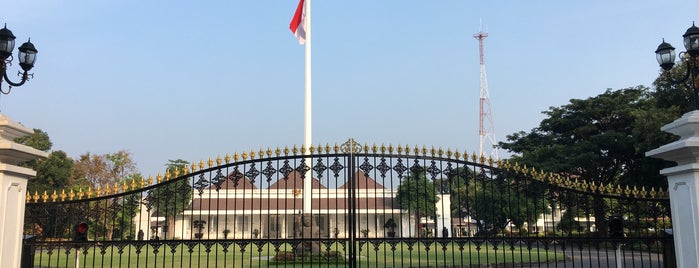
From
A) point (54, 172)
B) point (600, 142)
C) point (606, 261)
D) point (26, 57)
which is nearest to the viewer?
point (26, 57)

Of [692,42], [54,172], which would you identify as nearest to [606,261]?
[692,42]

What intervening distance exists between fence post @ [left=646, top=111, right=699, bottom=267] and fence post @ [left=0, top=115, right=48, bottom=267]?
5817 millimetres

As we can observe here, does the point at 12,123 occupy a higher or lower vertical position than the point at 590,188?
higher

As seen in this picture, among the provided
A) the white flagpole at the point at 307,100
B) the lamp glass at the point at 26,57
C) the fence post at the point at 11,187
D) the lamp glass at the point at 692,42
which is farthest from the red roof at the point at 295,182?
the lamp glass at the point at 692,42

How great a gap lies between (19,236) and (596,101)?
23869mm

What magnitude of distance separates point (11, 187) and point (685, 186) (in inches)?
239

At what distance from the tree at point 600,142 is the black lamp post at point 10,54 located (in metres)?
19.6

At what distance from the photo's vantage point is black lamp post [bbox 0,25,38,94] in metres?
5.59

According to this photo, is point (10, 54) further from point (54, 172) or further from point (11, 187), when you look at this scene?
point (54, 172)

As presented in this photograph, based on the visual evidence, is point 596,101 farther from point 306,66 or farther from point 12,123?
point 12,123

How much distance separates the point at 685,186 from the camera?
489cm

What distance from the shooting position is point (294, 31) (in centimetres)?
1406

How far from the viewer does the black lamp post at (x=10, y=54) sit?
5590 mm

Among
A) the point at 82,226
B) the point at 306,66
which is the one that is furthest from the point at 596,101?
the point at 82,226
